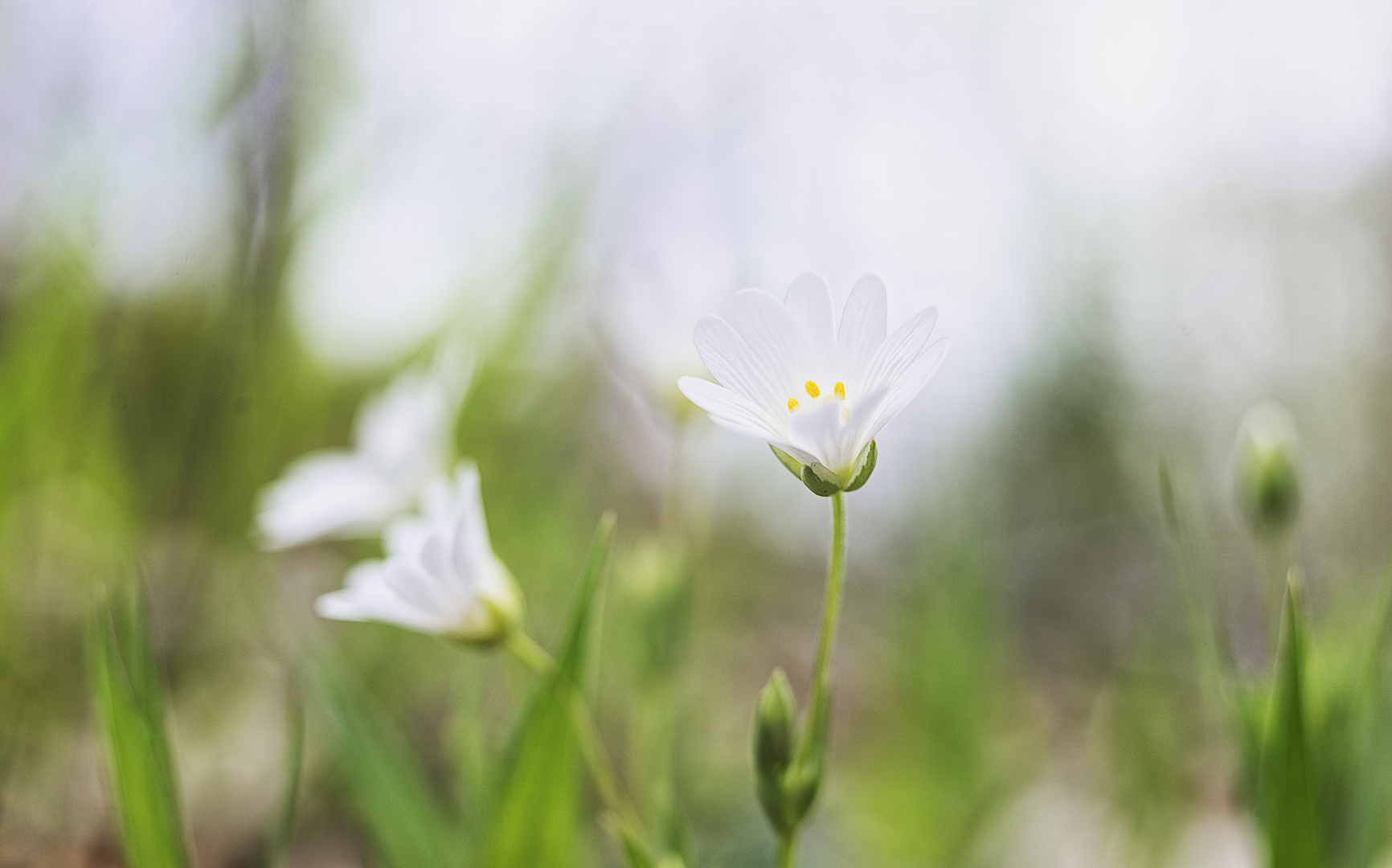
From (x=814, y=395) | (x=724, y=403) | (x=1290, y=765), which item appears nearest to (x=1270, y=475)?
(x=1290, y=765)

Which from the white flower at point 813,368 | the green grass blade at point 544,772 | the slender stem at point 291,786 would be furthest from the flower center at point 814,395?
the slender stem at point 291,786

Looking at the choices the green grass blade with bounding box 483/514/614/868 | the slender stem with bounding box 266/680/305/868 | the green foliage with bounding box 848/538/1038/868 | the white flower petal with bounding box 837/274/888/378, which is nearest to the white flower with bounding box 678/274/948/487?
the white flower petal with bounding box 837/274/888/378

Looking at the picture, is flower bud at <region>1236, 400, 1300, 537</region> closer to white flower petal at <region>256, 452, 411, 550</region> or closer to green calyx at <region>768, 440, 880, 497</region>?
green calyx at <region>768, 440, 880, 497</region>

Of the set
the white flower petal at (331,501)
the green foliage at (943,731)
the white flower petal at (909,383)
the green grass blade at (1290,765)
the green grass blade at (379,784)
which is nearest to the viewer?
the white flower petal at (909,383)

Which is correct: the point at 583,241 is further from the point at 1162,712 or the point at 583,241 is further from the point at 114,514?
the point at 1162,712

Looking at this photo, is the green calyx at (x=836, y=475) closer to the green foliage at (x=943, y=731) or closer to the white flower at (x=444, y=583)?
the white flower at (x=444, y=583)
